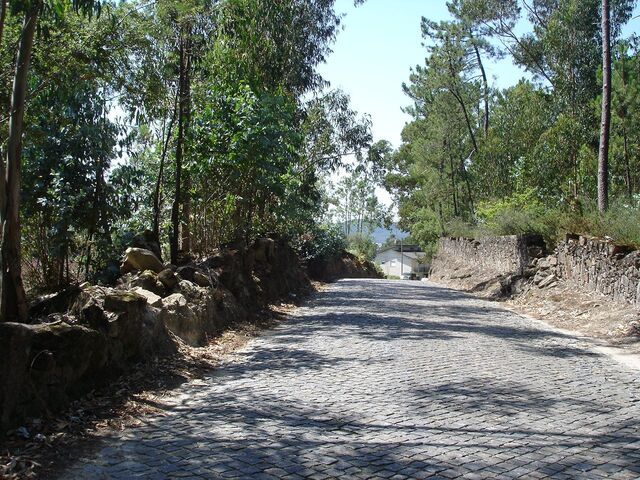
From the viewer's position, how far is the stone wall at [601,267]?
42.3 ft

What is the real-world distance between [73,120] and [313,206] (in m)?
22.2

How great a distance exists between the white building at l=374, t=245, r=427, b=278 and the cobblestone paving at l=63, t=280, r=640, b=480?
298ft

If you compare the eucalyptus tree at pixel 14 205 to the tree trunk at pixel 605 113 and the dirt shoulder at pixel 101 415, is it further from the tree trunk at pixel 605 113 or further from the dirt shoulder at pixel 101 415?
the tree trunk at pixel 605 113

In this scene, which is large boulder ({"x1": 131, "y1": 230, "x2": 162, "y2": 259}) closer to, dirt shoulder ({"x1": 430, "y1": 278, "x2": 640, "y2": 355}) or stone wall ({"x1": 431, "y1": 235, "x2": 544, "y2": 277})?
dirt shoulder ({"x1": 430, "y1": 278, "x2": 640, "y2": 355})

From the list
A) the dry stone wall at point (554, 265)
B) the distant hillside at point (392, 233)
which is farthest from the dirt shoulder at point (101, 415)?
the distant hillside at point (392, 233)

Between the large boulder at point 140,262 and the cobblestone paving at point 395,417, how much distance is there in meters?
2.27

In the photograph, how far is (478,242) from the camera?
99.5 feet

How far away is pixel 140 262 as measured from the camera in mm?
11508

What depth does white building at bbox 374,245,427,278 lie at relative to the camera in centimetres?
10306

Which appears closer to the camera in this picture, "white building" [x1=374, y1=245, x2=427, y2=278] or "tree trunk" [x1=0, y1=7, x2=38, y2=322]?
"tree trunk" [x1=0, y1=7, x2=38, y2=322]

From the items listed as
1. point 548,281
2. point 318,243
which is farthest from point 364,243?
point 548,281

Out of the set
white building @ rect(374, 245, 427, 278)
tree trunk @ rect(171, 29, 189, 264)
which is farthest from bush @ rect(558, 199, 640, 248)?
white building @ rect(374, 245, 427, 278)

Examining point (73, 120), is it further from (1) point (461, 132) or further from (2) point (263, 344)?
(1) point (461, 132)

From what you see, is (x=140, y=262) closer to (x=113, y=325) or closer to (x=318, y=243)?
(x=113, y=325)
